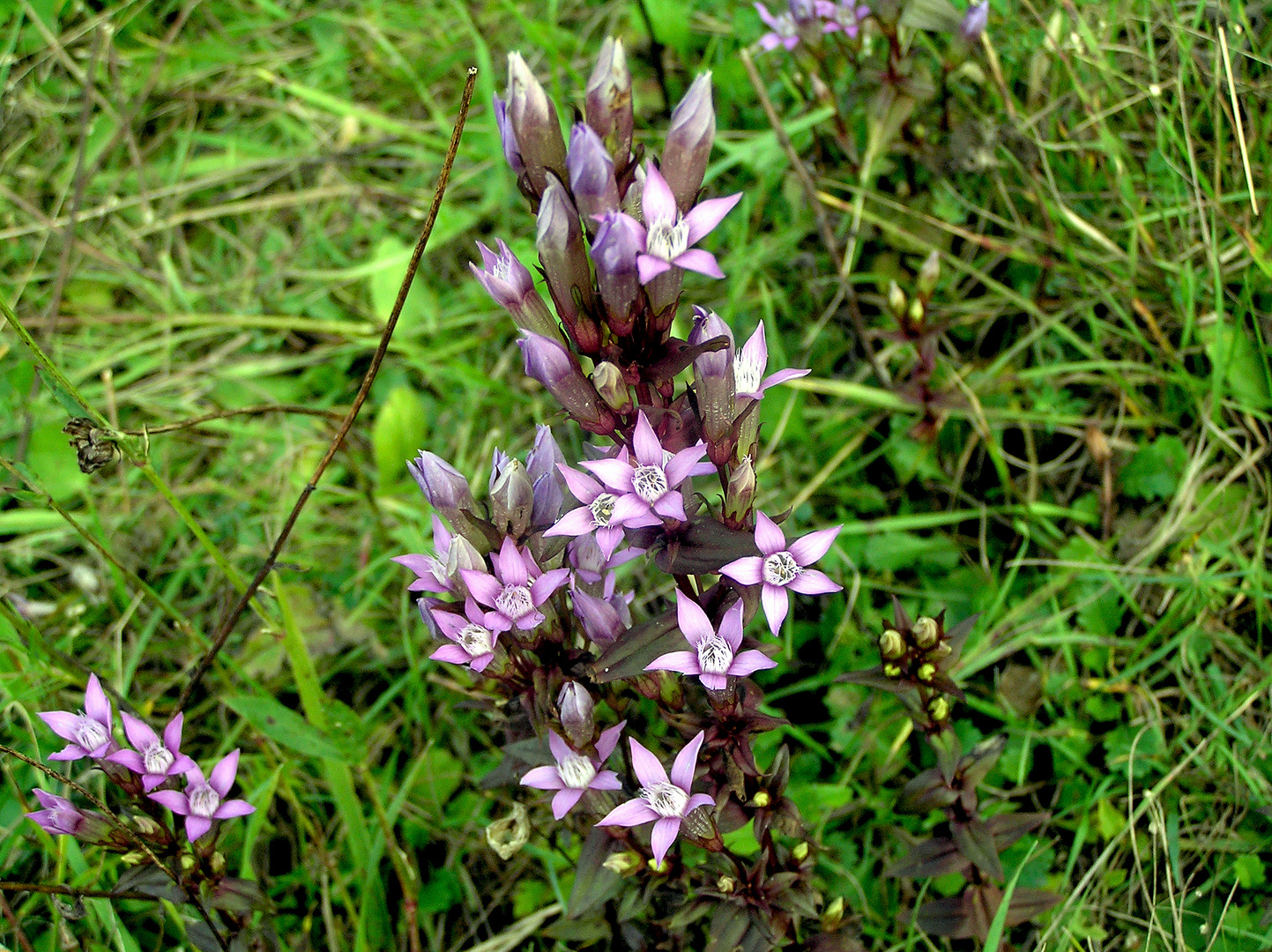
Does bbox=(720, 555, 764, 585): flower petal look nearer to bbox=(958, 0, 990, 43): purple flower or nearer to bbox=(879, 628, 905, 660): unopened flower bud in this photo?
bbox=(879, 628, 905, 660): unopened flower bud

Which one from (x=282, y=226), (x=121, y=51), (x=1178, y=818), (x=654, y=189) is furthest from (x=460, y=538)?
(x=121, y=51)

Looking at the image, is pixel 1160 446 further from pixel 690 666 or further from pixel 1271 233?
pixel 690 666

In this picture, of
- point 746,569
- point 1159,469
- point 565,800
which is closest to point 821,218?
point 1159,469

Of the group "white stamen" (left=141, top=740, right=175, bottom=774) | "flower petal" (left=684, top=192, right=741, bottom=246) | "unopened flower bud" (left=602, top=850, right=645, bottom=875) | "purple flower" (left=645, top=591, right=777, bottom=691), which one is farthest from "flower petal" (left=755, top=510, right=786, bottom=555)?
"white stamen" (left=141, top=740, right=175, bottom=774)

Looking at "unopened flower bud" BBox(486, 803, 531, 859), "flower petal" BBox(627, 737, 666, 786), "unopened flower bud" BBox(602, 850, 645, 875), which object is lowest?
"unopened flower bud" BBox(486, 803, 531, 859)

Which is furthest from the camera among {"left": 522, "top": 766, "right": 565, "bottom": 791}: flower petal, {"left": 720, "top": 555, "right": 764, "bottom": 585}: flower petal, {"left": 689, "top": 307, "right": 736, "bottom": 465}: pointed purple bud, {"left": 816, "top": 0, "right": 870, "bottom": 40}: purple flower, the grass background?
{"left": 816, "top": 0, "right": 870, "bottom": 40}: purple flower

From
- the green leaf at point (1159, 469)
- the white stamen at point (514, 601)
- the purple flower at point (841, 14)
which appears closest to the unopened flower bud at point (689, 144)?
the white stamen at point (514, 601)

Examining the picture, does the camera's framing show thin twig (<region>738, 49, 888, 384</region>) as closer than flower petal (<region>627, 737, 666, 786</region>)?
No
